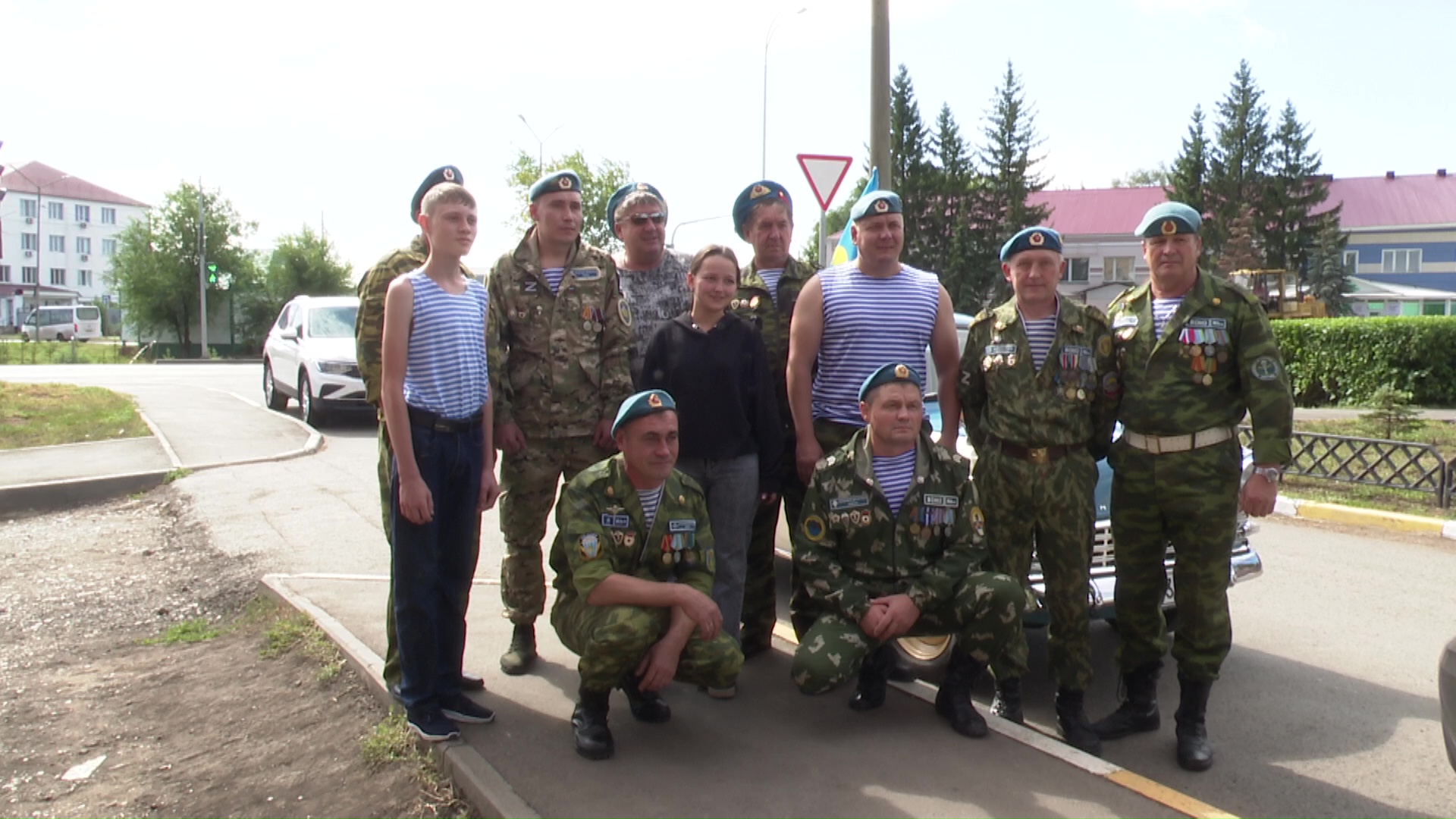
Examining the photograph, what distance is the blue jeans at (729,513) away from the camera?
438cm

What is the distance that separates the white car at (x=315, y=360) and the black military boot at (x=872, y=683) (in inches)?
425

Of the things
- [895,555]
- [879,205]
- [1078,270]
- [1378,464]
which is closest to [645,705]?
[895,555]

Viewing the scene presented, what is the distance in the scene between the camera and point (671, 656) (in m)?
3.78

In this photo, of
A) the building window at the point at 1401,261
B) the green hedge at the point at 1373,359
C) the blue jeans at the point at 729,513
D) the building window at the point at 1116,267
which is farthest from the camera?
the building window at the point at 1401,261

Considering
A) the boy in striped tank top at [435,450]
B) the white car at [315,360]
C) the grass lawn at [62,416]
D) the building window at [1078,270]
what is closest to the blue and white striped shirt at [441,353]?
the boy in striped tank top at [435,450]

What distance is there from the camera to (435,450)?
12.7 feet

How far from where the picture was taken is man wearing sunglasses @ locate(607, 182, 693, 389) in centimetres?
461

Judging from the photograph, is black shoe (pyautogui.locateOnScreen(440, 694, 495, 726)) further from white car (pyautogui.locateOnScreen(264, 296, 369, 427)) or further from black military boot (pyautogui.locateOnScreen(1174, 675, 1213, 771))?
white car (pyautogui.locateOnScreen(264, 296, 369, 427))

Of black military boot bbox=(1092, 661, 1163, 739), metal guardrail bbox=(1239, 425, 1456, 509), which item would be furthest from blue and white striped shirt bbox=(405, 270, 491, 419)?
metal guardrail bbox=(1239, 425, 1456, 509)

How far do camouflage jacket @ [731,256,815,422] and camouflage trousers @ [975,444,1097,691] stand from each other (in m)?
0.97

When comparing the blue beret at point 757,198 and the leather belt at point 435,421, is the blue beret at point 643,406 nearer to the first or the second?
the leather belt at point 435,421

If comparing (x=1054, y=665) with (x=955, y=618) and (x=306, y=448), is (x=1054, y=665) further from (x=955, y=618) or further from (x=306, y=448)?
(x=306, y=448)

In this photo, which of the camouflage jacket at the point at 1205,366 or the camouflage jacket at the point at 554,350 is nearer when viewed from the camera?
the camouflage jacket at the point at 1205,366

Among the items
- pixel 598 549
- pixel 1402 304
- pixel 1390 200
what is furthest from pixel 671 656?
pixel 1390 200
